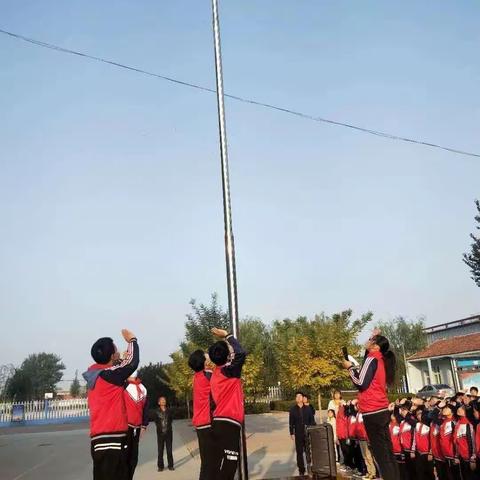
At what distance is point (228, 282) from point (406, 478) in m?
5.11

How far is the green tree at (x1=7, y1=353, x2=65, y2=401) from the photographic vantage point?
69.1 m

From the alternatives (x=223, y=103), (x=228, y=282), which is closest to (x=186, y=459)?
(x=228, y=282)

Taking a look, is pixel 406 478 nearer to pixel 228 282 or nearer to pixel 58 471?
pixel 228 282

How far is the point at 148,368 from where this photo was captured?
4003 centimetres

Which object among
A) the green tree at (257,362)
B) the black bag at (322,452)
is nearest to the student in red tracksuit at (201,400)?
the black bag at (322,452)

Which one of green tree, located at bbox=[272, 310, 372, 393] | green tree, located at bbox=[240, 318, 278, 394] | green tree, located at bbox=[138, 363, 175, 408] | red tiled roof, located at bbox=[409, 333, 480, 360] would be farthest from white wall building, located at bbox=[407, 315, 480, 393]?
green tree, located at bbox=[138, 363, 175, 408]

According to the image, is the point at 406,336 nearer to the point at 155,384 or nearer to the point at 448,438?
the point at 155,384

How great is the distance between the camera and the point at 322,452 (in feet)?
27.3

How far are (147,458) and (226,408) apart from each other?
1131cm

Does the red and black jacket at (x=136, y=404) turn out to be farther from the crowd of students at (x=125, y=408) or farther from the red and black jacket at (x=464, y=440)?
the red and black jacket at (x=464, y=440)

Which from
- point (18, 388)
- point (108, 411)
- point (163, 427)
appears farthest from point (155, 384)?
point (18, 388)

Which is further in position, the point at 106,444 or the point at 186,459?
the point at 186,459

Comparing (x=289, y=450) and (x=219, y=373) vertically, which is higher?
(x=219, y=373)

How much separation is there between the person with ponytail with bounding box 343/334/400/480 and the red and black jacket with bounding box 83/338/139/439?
2663 mm
